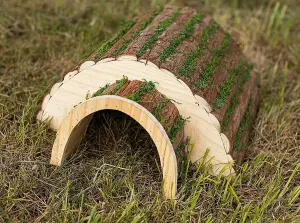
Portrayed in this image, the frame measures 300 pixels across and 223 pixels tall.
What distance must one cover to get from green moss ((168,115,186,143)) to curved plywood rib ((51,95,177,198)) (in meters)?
0.12

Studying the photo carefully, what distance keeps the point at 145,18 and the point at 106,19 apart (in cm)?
111

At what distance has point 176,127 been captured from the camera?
94.3 inches

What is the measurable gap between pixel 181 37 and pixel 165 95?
462 millimetres

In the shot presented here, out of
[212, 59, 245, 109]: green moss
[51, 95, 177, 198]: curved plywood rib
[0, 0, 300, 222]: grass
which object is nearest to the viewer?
[51, 95, 177, 198]: curved plywood rib

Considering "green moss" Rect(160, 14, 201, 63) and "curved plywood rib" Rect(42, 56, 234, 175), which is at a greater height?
"green moss" Rect(160, 14, 201, 63)

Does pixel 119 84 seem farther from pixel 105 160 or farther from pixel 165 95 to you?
pixel 105 160

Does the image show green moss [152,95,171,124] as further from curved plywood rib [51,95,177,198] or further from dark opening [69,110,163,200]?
dark opening [69,110,163,200]

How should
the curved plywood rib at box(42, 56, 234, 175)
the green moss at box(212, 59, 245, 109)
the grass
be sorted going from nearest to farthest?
the grass
the curved plywood rib at box(42, 56, 234, 175)
the green moss at box(212, 59, 245, 109)

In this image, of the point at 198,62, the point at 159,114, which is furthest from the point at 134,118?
the point at 198,62

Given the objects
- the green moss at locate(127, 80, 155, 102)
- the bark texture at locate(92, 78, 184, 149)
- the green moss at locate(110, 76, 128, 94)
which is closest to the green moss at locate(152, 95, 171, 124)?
the bark texture at locate(92, 78, 184, 149)

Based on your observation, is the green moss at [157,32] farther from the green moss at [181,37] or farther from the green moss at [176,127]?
the green moss at [176,127]

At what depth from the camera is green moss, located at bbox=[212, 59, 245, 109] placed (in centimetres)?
255

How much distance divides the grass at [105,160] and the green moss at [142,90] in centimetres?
43

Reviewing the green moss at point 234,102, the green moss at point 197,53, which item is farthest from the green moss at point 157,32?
the green moss at point 234,102
